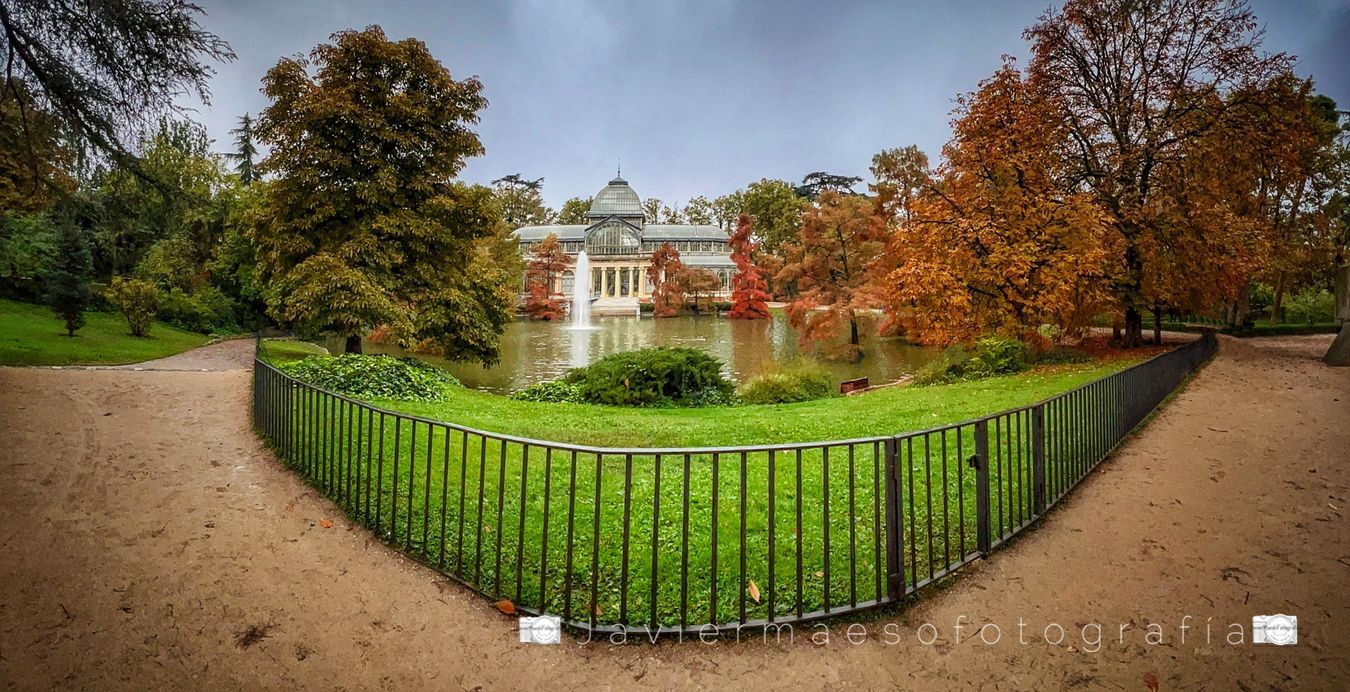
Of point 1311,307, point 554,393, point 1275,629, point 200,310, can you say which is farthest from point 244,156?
point 1311,307

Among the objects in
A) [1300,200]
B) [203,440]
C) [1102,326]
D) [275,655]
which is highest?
[1300,200]

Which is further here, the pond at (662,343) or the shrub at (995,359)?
the pond at (662,343)

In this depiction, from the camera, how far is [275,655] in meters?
2.89

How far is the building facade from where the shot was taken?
207 ft

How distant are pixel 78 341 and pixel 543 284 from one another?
32.0 meters

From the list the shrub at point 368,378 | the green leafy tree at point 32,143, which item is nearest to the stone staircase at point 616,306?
the shrub at point 368,378

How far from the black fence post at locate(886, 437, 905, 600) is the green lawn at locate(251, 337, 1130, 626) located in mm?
77

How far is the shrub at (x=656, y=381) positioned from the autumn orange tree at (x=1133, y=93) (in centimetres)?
1053

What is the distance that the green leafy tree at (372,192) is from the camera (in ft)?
43.4

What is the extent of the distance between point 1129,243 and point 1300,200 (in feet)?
54.5

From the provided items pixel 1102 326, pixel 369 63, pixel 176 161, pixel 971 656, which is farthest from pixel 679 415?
pixel 1102 326

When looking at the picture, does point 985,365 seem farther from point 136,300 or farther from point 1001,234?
point 136,300

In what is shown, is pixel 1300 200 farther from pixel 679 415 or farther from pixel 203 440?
pixel 203 440

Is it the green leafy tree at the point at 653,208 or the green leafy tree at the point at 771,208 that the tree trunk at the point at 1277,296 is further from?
the green leafy tree at the point at 653,208
